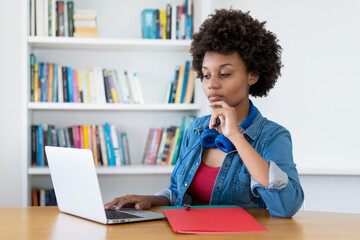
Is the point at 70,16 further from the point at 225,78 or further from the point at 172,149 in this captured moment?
the point at 225,78

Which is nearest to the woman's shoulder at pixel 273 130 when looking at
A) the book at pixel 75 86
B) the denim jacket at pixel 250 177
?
the denim jacket at pixel 250 177

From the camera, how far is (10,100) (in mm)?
3018

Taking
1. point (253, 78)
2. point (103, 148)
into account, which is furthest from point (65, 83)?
point (253, 78)

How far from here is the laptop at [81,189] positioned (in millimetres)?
1160

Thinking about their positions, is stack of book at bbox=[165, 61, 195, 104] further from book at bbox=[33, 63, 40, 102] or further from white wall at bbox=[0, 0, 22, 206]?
white wall at bbox=[0, 0, 22, 206]

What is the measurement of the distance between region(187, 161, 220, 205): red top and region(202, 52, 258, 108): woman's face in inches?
10.1

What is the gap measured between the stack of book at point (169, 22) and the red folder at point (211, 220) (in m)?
1.84

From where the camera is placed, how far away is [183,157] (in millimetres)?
1711

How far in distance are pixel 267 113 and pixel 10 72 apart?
71.3 inches

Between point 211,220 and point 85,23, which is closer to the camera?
point 211,220

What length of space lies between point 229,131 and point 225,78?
0.80 ft

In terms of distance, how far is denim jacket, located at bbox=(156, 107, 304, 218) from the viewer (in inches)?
51.2

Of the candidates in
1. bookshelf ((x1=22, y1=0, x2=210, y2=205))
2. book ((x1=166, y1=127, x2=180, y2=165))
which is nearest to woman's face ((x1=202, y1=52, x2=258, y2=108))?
bookshelf ((x1=22, y1=0, x2=210, y2=205))

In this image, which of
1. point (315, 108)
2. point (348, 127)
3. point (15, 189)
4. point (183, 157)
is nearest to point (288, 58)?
point (315, 108)
